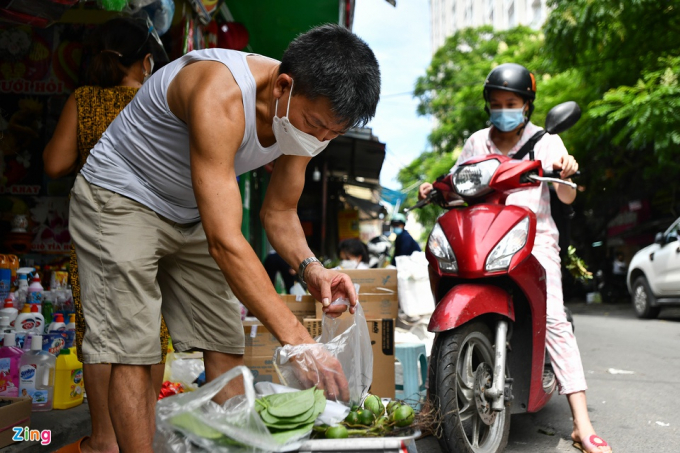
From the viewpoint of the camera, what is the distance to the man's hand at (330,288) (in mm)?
2025

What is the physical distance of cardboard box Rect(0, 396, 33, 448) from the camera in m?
2.62

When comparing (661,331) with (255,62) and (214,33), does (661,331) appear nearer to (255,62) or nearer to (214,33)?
(214,33)

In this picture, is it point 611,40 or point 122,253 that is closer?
point 122,253

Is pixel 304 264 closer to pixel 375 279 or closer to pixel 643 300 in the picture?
pixel 375 279

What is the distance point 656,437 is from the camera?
10.9 ft

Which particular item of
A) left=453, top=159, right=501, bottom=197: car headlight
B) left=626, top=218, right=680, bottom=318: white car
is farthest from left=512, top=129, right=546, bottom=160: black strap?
left=626, top=218, right=680, bottom=318: white car

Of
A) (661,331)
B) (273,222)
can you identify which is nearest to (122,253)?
(273,222)

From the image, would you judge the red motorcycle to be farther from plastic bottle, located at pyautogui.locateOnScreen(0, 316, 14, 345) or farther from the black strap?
plastic bottle, located at pyautogui.locateOnScreen(0, 316, 14, 345)

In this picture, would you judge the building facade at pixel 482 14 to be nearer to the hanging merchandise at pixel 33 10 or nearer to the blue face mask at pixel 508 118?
the blue face mask at pixel 508 118

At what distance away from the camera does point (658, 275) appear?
10.2m

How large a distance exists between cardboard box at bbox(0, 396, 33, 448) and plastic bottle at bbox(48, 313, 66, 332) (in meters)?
1.12

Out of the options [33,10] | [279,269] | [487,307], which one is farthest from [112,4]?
[279,269]

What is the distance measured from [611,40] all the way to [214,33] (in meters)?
7.58

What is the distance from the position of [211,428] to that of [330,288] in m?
0.69
